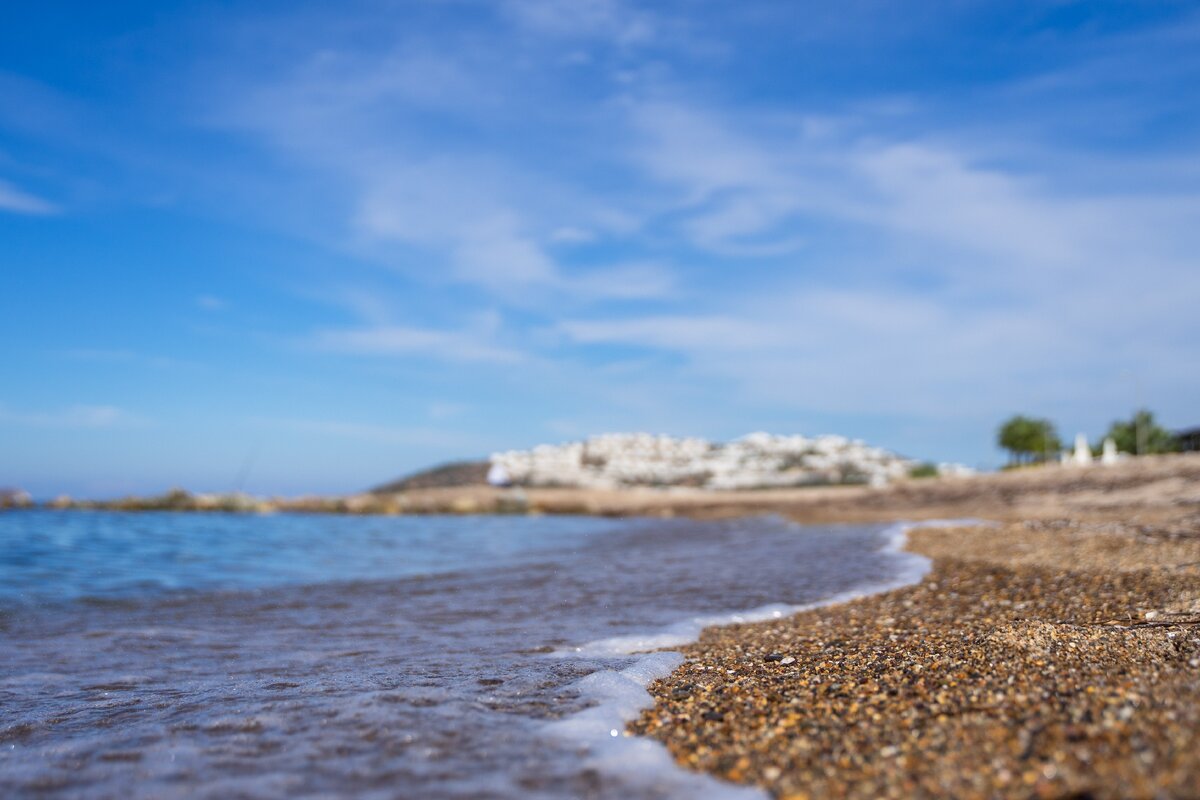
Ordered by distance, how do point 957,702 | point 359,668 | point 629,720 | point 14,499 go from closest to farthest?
point 957,702, point 629,720, point 359,668, point 14,499

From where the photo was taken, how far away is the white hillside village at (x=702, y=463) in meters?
78.0

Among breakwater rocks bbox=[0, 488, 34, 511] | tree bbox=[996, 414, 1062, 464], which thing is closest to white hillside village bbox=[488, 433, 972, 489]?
tree bbox=[996, 414, 1062, 464]

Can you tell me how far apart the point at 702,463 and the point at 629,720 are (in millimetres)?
104402

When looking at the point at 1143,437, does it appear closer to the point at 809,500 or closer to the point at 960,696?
the point at 809,500

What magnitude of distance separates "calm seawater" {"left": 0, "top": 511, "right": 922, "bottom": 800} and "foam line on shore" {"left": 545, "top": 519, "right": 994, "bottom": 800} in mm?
17

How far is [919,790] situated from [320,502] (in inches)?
2125

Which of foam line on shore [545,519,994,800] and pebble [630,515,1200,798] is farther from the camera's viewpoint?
foam line on shore [545,519,994,800]

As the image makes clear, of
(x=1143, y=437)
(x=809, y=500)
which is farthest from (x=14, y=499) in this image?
(x=1143, y=437)

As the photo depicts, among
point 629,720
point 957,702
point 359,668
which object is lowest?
point 359,668

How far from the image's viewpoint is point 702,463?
107 meters

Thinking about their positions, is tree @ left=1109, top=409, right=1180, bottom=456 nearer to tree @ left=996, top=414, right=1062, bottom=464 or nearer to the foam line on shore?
tree @ left=996, top=414, right=1062, bottom=464

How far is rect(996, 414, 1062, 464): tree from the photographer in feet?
223

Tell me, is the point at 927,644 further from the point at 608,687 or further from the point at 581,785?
Result: the point at 581,785

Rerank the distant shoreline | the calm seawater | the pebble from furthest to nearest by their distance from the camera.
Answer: the distant shoreline < the calm seawater < the pebble
